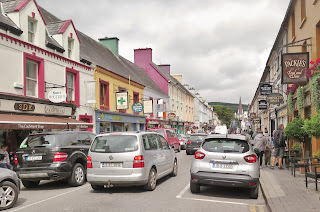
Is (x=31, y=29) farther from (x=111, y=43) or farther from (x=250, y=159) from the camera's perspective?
(x=111, y=43)

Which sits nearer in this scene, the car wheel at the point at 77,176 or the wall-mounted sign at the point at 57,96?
the car wheel at the point at 77,176

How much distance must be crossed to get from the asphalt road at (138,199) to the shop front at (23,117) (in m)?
3.84

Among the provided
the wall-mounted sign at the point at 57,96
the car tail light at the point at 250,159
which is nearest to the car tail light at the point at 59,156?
the car tail light at the point at 250,159

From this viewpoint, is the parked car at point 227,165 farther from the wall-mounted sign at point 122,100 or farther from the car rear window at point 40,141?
the wall-mounted sign at point 122,100

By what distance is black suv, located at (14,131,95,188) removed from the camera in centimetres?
862

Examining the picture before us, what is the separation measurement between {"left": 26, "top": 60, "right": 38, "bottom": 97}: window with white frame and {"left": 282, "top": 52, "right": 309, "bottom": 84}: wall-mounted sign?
12.0m

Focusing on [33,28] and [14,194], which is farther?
[33,28]

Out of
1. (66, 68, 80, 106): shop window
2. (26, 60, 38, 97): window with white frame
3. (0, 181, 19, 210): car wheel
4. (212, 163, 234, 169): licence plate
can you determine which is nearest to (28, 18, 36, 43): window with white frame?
(26, 60, 38, 97): window with white frame

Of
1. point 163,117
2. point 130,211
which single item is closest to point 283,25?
point 130,211

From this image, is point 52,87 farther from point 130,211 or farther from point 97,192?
point 130,211

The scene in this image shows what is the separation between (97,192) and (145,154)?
1.69 meters

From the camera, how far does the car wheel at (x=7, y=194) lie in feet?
21.2

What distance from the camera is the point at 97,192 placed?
320 inches

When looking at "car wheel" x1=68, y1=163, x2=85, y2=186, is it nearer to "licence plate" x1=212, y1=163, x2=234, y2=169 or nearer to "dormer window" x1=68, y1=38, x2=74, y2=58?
"licence plate" x1=212, y1=163, x2=234, y2=169
